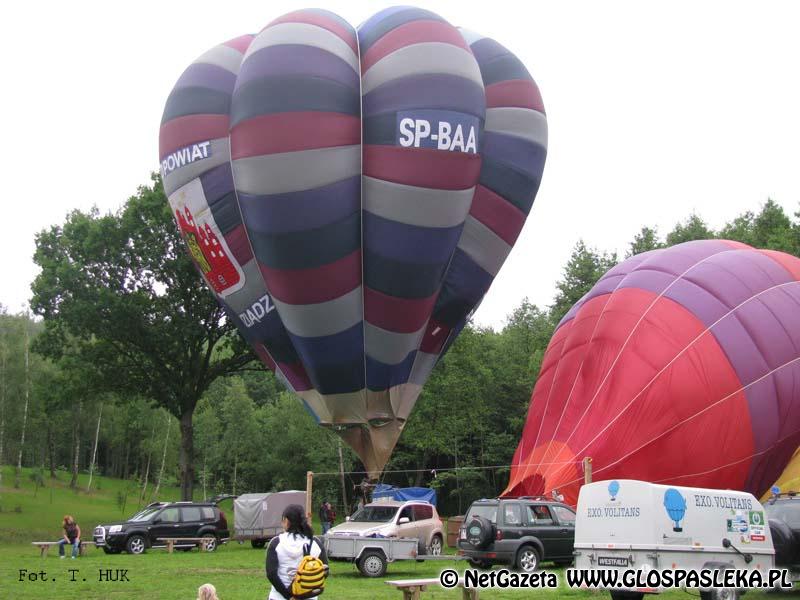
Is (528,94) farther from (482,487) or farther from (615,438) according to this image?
(482,487)

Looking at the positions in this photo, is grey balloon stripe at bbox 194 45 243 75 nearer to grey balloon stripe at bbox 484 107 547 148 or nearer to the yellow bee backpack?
grey balloon stripe at bbox 484 107 547 148

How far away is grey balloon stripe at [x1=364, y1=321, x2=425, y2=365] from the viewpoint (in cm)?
1875

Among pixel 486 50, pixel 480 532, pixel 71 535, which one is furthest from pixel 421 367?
pixel 71 535

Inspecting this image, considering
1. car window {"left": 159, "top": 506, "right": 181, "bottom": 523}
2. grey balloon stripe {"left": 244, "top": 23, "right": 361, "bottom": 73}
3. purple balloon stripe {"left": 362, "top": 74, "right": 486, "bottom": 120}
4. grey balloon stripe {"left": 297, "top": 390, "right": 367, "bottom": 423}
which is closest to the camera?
purple balloon stripe {"left": 362, "top": 74, "right": 486, "bottom": 120}

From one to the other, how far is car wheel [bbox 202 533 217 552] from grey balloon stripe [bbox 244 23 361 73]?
13664 millimetres

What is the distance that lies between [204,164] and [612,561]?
1335 centimetres

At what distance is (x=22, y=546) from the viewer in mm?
26453

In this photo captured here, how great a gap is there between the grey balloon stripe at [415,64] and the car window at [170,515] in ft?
43.9

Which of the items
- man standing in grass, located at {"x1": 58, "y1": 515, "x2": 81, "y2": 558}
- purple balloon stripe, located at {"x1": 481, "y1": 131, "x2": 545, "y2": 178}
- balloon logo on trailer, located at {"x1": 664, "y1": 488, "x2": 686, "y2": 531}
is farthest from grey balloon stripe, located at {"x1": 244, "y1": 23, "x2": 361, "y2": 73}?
man standing in grass, located at {"x1": 58, "y1": 515, "x2": 81, "y2": 558}

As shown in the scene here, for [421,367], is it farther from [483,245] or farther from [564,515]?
[564,515]

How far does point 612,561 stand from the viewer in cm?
1035

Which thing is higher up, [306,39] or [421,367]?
[306,39]

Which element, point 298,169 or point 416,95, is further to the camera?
point 416,95

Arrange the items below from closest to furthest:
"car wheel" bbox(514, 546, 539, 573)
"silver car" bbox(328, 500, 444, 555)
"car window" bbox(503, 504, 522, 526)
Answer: "car wheel" bbox(514, 546, 539, 573) < "car window" bbox(503, 504, 522, 526) < "silver car" bbox(328, 500, 444, 555)
